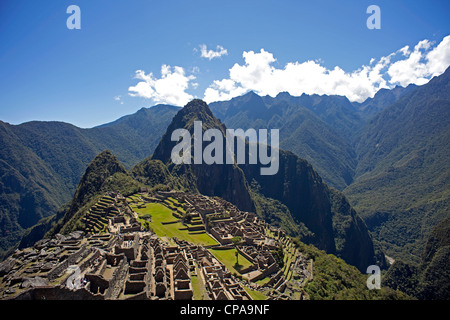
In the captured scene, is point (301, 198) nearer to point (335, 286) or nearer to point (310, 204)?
point (310, 204)

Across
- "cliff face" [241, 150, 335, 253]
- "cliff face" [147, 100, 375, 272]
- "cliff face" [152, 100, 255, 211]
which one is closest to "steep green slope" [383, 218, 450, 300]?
"cliff face" [147, 100, 375, 272]

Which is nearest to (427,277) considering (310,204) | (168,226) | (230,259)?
(230,259)

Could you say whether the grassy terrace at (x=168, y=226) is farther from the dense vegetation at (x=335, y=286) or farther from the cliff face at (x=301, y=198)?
the cliff face at (x=301, y=198)

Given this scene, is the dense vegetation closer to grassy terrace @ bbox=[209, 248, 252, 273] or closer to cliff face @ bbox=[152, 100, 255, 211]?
grassy terrace @ bbox=[209, 248, 252, 273]

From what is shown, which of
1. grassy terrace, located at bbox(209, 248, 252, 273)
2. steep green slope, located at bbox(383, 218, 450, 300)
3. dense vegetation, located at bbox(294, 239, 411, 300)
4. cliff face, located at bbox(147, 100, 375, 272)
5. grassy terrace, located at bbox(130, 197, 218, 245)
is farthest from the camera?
cliff face, located at bbox(147, 100, 375, 272)

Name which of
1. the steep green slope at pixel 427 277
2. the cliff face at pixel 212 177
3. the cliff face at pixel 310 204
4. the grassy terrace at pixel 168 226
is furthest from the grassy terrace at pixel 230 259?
the cliff face at pixel 310 204
